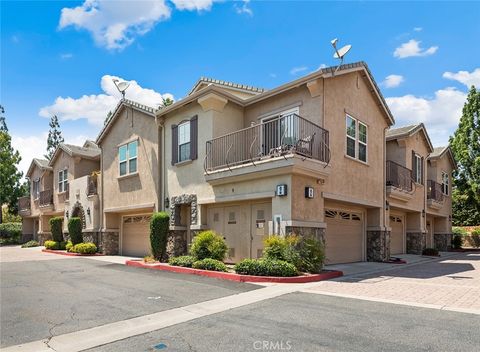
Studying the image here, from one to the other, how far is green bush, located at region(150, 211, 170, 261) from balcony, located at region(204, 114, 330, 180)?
10.6ft

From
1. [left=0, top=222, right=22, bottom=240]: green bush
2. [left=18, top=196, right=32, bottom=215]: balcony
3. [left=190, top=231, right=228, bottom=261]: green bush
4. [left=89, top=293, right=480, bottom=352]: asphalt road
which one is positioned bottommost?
[left=0, top=222, right=22, bottom=240]: green bush

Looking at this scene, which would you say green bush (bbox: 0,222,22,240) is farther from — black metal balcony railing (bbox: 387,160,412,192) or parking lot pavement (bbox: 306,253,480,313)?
parking lot pavement (bbox: 306,253,480,313)

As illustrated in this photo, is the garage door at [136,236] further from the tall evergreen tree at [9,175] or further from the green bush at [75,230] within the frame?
the tall evergreen tree at [9,175]

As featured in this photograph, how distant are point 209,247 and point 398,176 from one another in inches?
453

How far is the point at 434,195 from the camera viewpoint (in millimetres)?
26375

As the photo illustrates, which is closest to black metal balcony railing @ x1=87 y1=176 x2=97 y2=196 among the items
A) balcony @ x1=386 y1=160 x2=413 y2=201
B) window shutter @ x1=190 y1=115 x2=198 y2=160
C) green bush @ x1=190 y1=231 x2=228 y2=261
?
window shutter @ x1=190 y1=115 x2=198 y2=160

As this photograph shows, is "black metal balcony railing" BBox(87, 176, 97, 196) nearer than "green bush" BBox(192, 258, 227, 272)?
No

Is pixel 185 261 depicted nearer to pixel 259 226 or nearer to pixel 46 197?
pixel 259 226

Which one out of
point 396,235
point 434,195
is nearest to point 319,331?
point 396,235

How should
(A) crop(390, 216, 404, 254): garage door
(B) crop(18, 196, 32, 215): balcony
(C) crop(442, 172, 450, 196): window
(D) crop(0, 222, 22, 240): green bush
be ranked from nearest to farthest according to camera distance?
(A) crop(390, 216, 404, 254): garage door → (C) crop(442, 172, 450, 196): window → (B) crop(18, 196, 32, 215): balcony → (D) crop(0, 222, 22, 240): green bush

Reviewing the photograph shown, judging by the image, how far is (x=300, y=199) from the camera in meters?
13.1

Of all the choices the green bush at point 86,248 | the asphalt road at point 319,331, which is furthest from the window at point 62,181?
the asphalt road at point 319,331

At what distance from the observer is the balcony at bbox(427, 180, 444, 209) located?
2573 cm

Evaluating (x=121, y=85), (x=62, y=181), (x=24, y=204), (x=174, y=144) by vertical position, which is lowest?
(x=24, y=204)
